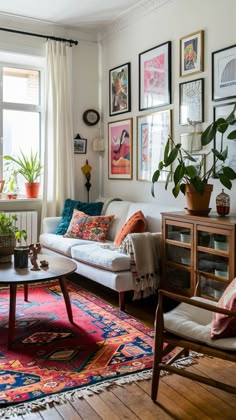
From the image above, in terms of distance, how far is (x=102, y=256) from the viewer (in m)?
3.59

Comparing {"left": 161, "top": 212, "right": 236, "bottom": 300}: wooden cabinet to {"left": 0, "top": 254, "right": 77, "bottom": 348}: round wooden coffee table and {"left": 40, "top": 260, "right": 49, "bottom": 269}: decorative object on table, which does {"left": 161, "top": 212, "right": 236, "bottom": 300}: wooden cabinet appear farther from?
{"left": 40, "top": 260, "right": 49, "bottom": 269}: decorative object on table

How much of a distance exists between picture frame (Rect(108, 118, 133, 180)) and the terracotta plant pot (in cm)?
93

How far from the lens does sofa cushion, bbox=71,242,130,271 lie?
11.3 feet

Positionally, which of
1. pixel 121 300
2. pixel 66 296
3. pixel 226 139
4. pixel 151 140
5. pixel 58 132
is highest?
pixel 58 132

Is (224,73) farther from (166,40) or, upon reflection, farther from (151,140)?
(151,140)

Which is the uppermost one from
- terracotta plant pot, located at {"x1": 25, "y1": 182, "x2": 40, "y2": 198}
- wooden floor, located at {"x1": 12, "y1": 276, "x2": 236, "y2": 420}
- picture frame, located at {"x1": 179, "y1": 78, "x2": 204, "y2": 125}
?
picture frame, located at {"x1": 179, "y1": 78, "x2": 204, "y2": 125}

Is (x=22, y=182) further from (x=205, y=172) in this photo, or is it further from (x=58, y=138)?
(x=205, y=172)

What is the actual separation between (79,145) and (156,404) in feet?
12.6

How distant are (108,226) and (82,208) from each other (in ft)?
1.69

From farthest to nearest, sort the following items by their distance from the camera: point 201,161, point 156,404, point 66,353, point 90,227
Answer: point 90,227 → point 201,161 → point 66,353 → point 156,404

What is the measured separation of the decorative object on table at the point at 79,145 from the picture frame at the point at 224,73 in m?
2.21

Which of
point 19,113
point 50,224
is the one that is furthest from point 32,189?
point 19,113

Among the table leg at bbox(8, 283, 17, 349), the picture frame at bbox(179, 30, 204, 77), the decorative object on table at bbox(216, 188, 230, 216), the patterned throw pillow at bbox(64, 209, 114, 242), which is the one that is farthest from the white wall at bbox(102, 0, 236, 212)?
the table leg at bbox(8, 283, 17, 349)

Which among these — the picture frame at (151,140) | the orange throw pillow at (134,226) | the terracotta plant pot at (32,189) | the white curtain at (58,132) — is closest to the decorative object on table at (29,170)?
the terracotta plant pot at (32,189)
